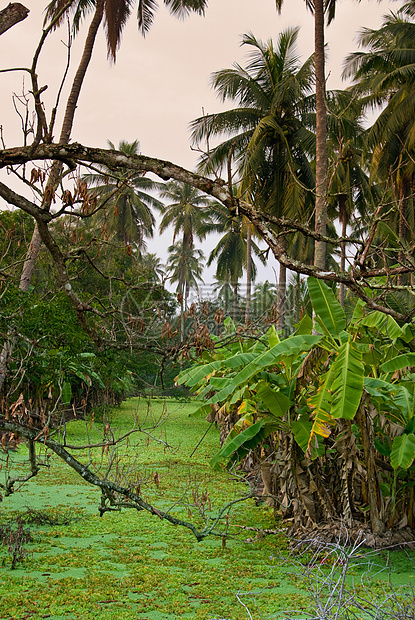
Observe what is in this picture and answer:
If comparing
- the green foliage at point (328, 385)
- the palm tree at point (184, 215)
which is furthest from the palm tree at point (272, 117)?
the palm tree at point (184, 215)

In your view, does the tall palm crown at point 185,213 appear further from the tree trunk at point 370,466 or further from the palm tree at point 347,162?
the tree trunk at point 370,466

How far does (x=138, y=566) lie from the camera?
5230mm

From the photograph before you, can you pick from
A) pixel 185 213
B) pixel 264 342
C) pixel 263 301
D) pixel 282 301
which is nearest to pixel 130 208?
pixel 185 213

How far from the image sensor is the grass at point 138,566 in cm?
420

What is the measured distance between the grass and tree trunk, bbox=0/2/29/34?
9.38 feet

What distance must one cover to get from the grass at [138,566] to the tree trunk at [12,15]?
286 cm

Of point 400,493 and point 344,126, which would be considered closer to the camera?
point 400,493

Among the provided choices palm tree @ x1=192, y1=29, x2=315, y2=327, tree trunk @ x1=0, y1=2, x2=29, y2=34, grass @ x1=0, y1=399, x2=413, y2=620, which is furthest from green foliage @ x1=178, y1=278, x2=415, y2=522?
palm tree @ x1=192, y1=29, x2=315, y2=327

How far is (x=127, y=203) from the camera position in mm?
30953

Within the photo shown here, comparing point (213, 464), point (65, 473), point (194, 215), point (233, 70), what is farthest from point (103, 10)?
point (194, 215)

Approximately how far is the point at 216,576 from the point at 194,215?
29.9 meters

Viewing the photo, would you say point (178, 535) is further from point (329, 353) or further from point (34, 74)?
point (34, 74)

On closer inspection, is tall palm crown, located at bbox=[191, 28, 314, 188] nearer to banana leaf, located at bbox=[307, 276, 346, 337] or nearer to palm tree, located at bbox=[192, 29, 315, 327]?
palm tree, located at bbox=[192, 29, 315, 327]

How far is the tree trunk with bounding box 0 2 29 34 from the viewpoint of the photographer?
3689 millimetres
